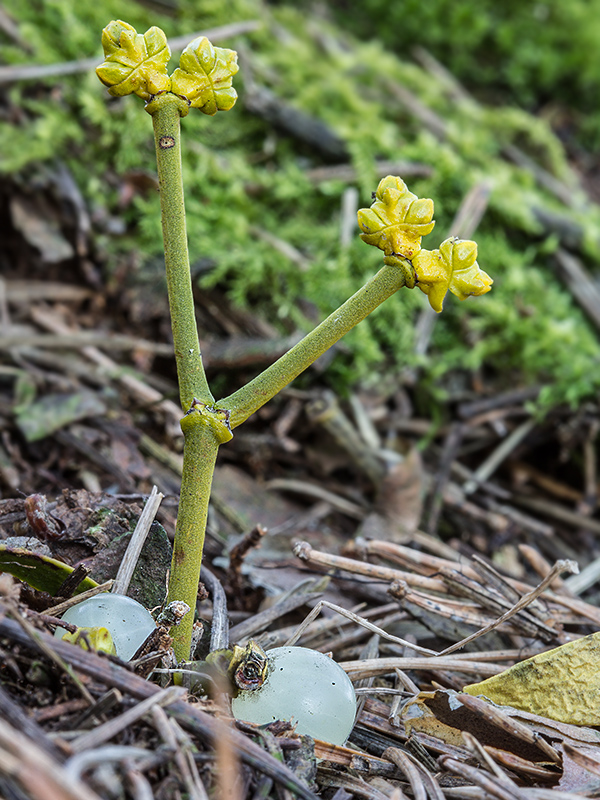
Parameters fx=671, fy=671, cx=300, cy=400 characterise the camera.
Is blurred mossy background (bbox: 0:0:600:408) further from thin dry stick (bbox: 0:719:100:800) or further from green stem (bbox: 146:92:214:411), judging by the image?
thin dry stick (bbox: 0:719:100:800)

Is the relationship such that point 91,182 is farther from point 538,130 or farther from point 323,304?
point 538,130

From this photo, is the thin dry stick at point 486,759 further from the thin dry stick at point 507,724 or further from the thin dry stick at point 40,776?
the thin dry stick at point 40,776

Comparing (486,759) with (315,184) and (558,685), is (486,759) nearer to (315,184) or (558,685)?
(558,685)

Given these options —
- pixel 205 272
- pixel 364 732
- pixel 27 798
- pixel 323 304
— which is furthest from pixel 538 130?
pixel 27 798

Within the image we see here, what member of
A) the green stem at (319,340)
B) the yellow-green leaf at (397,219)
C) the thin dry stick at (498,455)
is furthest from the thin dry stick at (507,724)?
the thin dry stick at (498,455)

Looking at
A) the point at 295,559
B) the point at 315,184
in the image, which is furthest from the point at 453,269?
the point at 315,184

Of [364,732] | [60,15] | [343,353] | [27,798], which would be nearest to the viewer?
[27,798]

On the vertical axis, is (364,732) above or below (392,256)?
below
